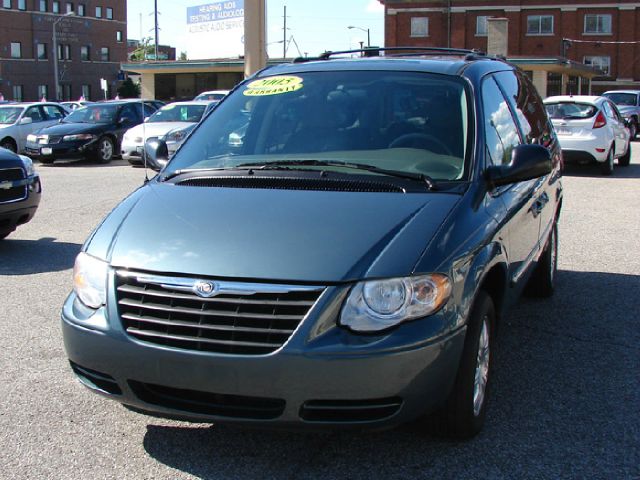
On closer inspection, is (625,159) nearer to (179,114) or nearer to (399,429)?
(179,114)

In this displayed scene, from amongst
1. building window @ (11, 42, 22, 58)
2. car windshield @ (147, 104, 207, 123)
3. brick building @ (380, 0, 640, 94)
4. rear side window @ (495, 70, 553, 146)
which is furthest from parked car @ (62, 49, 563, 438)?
building window @ (11, 42, 22, 58)

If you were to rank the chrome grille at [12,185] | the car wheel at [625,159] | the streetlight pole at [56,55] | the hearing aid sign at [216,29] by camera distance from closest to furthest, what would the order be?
1. the chrome grille at [12,185]
2. the car wheel at [625,159]
3. the hearing aid sign at [216,29]
4. the streetlight pole at [56,55]

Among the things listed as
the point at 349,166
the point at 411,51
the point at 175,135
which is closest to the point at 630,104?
the point at 175,135

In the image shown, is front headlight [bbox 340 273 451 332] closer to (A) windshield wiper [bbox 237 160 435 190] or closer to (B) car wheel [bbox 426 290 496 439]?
(B) car wheel [bbox 426 290 496 439]

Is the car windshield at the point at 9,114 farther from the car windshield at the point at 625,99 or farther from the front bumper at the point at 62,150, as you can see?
the car windshield at the point at 625,99

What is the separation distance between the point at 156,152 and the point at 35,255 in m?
3.70

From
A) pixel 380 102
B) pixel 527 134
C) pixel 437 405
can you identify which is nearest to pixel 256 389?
pixel 437 405

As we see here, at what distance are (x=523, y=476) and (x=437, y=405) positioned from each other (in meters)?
0.49

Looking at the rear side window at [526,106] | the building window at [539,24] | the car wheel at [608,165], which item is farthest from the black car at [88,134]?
the building window at [539,24]

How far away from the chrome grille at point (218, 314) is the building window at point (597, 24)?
2500 inches

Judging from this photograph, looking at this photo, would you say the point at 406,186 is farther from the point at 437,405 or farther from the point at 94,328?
the point at 94,328

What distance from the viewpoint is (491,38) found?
43344 mm

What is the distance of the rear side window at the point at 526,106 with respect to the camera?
531 centimetres

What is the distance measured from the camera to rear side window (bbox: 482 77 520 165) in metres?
4.39
